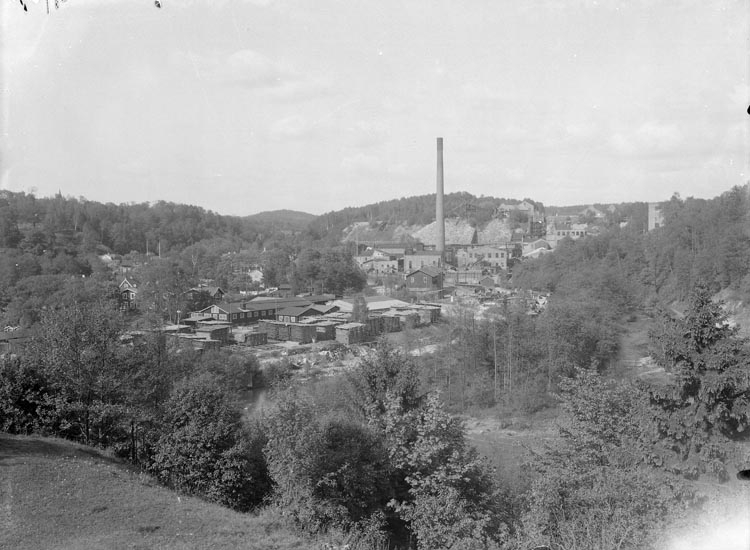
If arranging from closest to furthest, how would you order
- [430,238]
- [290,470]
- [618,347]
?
1. [290,470]
2. [618,347]
3. [430,238]

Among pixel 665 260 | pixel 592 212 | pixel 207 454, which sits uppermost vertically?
pixel 592 212

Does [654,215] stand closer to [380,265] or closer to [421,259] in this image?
[421,259]

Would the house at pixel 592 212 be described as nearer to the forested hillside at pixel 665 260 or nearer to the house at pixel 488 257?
the house at pixel 488 257

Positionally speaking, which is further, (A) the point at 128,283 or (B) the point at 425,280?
(B) the point at 425,280

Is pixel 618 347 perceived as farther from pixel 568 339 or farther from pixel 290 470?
pixel 290 470

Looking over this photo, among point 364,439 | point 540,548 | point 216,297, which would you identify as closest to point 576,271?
point 216,297

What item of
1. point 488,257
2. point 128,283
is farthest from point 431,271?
point 128,283
